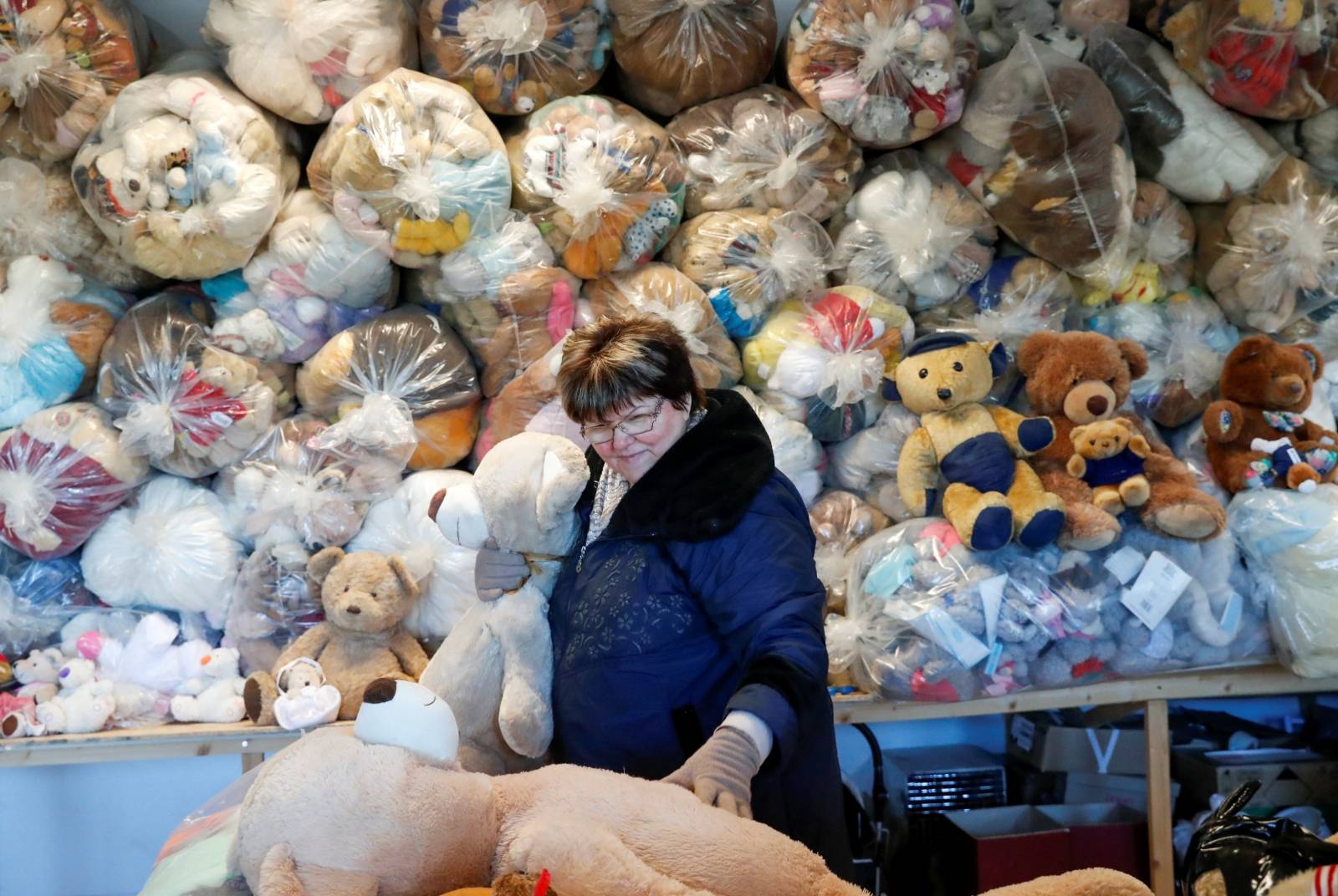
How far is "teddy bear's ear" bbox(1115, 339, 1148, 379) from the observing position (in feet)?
8.00


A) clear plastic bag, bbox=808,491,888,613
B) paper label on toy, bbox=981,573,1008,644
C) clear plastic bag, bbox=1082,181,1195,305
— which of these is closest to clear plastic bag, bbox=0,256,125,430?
clear plastic bag, bbox=808,491,888,613

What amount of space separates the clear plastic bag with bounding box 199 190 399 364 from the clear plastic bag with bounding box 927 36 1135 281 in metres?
1.45

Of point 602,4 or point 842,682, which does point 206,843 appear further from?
point 602,4

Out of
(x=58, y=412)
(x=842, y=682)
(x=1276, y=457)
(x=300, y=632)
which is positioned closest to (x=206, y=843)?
(x=300, y=632)

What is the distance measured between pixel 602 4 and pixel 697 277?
0.66 meters

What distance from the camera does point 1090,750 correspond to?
272 centimetres

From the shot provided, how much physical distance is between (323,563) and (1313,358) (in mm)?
2350

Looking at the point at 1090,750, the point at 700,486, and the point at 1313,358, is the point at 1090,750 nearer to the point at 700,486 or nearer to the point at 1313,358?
the point at 1313,358

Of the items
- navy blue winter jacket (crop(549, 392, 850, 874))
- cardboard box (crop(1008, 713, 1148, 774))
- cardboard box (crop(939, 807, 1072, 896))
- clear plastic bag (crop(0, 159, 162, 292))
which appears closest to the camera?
navy blue winter jacket (crop(549, 392, 850, 874))

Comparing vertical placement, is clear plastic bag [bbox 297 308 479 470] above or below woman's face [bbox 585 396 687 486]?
below

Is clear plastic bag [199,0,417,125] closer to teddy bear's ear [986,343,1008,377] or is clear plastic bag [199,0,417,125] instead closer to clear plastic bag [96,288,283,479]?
clear plastic bag [96,288,283,479]

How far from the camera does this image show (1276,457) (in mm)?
2439

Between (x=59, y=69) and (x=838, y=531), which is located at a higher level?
(x=59, y=69)

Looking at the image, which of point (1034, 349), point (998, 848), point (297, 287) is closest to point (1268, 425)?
point (1034, 349)
